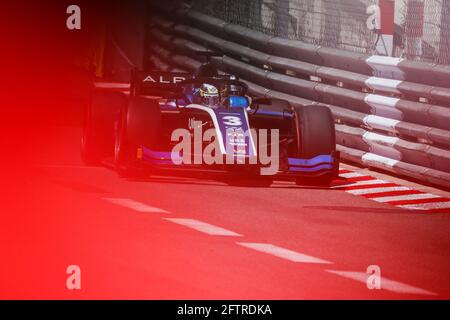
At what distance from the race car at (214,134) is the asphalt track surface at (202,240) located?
0.21 meters

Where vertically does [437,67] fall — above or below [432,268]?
above

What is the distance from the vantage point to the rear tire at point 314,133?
11.8m

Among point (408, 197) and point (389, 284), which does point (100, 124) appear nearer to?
point (408, 197)

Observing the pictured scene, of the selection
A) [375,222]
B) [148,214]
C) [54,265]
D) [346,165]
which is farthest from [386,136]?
[54,265]

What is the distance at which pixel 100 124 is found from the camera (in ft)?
40.9

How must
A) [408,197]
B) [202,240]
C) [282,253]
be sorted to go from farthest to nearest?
[408,197] < [202,240] < [282,253]

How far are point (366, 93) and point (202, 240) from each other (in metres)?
5.79

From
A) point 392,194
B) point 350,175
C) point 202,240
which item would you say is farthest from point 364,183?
point 202,240

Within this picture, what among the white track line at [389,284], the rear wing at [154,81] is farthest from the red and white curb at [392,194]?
the white track line at [389,284]

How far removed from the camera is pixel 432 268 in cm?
845

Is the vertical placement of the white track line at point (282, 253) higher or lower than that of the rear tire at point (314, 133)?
lower

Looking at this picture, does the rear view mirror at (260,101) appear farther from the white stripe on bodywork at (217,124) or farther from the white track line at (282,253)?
the white track line at (282,253)

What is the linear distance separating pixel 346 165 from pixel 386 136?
2.58 ft
